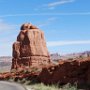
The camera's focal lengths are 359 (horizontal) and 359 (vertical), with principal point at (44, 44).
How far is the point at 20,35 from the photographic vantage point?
219 ft

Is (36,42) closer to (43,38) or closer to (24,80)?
(43,38)

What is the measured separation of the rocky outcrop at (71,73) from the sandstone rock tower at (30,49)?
81.7 feet

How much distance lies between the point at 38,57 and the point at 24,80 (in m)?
18.0

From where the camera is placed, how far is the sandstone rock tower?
6488 centimetres

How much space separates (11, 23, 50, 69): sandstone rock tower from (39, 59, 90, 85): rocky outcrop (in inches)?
980

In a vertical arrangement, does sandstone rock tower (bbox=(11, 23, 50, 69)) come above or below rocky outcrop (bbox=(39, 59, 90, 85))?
above

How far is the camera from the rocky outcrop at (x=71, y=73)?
3291 cm

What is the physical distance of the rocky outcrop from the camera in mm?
32906

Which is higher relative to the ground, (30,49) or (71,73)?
(30,49)

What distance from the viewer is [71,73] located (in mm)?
34688

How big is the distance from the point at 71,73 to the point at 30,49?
30.8 m

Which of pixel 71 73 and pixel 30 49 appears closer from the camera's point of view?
pixel 71 73

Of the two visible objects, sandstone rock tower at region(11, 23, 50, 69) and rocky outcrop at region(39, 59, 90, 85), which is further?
sandstone rock tower at region(11, 23, 50, 69)

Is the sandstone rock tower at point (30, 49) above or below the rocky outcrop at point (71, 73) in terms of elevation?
above
